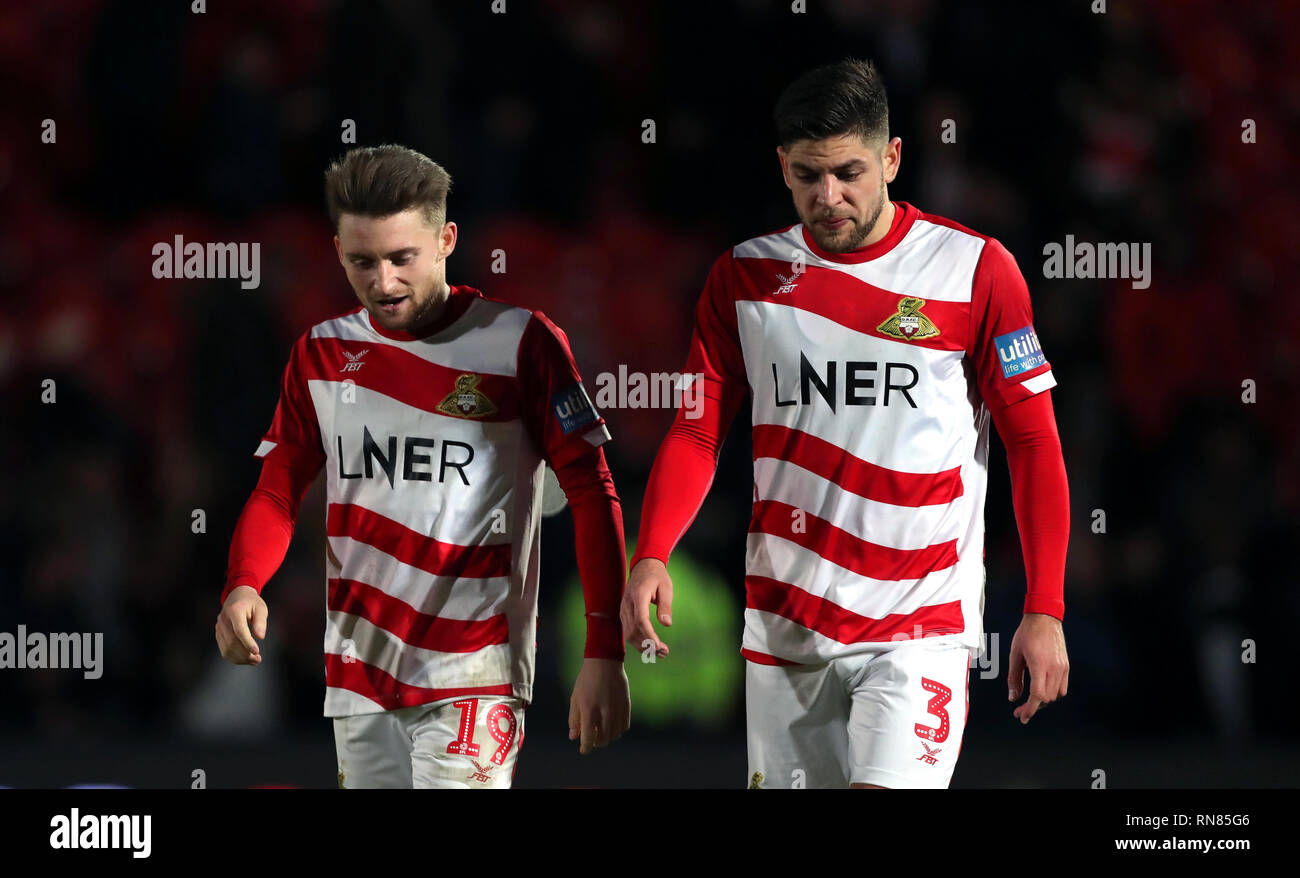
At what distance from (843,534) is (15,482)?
3860mm

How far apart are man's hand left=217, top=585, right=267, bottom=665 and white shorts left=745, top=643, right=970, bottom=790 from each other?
109cm

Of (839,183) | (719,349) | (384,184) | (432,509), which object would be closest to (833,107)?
(839,183)

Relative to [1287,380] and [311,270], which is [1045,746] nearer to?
[1287,380]

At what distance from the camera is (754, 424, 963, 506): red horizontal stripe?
12.2 feet

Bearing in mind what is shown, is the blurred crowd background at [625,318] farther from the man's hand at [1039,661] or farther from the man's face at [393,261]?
the man's hand at [1039,661]

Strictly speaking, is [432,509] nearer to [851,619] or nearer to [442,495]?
[442,495]

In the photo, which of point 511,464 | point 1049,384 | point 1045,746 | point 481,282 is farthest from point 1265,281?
point 511,464

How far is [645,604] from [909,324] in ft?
2.88

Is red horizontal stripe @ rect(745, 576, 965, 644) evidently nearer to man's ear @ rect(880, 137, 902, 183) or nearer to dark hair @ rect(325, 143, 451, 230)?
man's ear @ rect(880, 137, 902, 183)

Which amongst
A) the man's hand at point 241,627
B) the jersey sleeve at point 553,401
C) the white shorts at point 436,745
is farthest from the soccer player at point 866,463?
the man's hand at point 241,627

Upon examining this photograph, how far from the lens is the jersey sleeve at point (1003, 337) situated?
375cm

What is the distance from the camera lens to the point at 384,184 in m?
3.83

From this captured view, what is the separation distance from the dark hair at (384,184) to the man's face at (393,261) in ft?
0.07

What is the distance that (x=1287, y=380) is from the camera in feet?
22.7
